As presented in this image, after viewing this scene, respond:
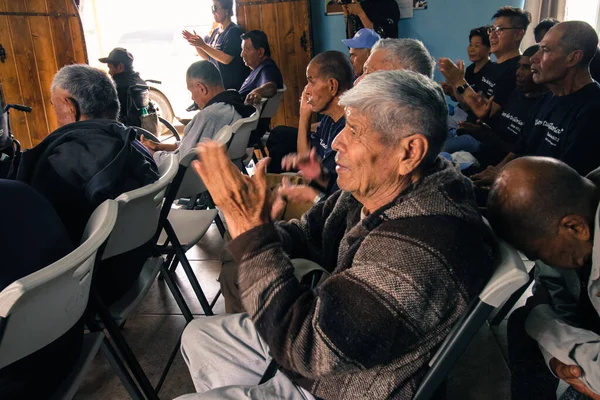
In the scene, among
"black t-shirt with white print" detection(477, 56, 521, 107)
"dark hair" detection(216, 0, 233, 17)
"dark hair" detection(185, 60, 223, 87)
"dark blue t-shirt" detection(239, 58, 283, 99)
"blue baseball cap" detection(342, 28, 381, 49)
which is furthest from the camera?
"dark hair" detection(216, 0, 233, 17)

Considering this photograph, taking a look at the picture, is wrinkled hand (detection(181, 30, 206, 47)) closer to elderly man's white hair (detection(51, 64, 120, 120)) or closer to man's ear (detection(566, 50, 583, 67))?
elderly man's white hair (detection(51, 64, 120, 120))

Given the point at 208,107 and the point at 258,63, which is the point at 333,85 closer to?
the point at 208,107

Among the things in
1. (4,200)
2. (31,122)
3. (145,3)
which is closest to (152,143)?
(4,200)

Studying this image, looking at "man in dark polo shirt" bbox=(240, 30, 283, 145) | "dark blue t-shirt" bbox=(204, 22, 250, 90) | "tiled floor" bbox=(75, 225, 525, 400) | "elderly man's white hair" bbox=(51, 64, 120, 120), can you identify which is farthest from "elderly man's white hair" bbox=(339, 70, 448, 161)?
"dark blue t-shirt" bbox=(204, 22, 250, 90)

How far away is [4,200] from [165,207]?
0.74 meters

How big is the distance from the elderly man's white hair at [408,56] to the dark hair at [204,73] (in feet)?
3.76

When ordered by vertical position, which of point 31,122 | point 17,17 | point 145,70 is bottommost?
point 31,122

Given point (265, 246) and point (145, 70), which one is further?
point (145, 70)

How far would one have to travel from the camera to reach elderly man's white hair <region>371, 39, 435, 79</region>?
2135 millimetres

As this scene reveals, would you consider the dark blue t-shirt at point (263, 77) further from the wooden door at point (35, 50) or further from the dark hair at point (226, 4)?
the wooden door at point (35, 50)

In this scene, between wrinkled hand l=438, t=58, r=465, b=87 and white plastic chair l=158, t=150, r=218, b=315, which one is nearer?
white plastic chair l=158, t=150, r=218, b=315

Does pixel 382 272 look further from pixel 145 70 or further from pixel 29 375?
pixel 145 70

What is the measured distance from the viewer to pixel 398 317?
32.0 inches

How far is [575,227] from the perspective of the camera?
976 mm
